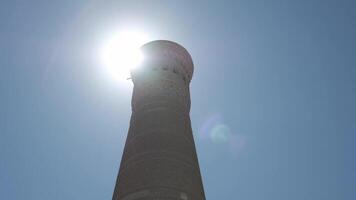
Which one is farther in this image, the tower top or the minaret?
the tower top

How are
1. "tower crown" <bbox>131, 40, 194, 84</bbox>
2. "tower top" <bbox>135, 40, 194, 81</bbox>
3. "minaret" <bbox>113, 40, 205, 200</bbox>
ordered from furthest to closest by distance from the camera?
1. "tower top" <bbox>135, 40, 194, 81</bbox>
2. "tower crown" <bbox>131, 40, 194, 84</bbox>
3. "minaret" <bbox>113, 40, 205, 200</bbox>

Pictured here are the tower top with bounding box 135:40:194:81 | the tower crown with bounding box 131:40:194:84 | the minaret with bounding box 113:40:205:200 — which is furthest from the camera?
the tower top with bounding box 135:40:194:81

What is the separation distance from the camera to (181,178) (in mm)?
9383

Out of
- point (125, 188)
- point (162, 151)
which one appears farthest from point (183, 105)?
point (125, 188)

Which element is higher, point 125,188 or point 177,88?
point 177,88

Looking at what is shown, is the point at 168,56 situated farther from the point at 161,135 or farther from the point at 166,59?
the point at 161,135

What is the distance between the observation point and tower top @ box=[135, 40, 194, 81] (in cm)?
1309

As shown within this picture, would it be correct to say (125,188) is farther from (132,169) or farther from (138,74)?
(138,74)

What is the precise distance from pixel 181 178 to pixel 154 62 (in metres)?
4.87

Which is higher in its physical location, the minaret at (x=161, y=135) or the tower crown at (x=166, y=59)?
the tower crown at (x=166, y=59)

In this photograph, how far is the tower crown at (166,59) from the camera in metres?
12.9

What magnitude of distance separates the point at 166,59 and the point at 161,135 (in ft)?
11.6

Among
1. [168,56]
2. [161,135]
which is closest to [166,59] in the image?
[168,56]

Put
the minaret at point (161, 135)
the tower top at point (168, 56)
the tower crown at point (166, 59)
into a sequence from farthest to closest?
1. the tower top at point (168, 56)
2. the tower crown at point (166, 59)
3. the minaret at point (161, 135)
